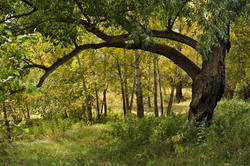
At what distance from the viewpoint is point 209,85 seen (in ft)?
25.5

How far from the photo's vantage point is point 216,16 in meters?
6.40

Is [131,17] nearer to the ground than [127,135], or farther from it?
farther from it

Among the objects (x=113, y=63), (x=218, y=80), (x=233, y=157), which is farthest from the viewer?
(x=113, y=63)

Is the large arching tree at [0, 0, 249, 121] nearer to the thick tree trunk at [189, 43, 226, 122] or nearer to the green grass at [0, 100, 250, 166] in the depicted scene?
the thick tree trunk at [189, 43, 226, 122]

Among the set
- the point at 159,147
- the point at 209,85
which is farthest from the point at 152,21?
the point at 159,147

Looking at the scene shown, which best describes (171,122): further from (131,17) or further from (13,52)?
(13,52)

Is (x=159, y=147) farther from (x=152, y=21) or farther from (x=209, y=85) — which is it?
(x=152, y=21)

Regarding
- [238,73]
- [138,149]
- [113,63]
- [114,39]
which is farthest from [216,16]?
[113,63]

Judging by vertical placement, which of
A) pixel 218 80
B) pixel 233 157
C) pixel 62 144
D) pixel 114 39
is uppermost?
pixel 114 39

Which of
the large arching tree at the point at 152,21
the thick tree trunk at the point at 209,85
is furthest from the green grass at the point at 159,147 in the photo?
the large arching tree at the point at 152,21

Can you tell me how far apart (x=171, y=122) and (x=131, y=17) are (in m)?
3.78

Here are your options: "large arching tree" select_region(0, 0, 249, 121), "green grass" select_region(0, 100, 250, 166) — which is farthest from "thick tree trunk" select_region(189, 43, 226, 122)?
"green grass" select_region(0, 100, 250, 166)

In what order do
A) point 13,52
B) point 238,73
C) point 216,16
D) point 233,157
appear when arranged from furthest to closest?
1. point 238,73
2. point 216,16
3. point 233,157
4. point 13,52

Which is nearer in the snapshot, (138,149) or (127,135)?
(138,149)
